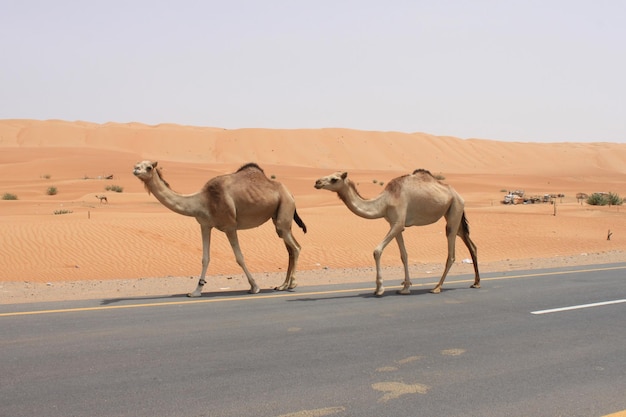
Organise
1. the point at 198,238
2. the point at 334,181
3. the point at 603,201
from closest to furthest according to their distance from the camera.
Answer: the point at 334,181 → the point at 198,238 → the point at 603,201

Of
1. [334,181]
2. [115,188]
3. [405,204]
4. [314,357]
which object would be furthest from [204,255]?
[115,188]

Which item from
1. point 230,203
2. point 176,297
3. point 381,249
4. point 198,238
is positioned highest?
point 230,203

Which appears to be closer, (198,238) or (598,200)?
(198,238)

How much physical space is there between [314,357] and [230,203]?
543 cm

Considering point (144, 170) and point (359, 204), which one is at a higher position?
point (144, 170)

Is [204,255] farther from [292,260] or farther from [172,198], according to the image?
[292,260]

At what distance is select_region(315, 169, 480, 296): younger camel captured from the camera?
11.9 meters

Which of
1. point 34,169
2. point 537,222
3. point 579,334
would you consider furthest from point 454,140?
point 579,334

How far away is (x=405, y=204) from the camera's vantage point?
12.1 metres

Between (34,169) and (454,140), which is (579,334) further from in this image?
(454,140)

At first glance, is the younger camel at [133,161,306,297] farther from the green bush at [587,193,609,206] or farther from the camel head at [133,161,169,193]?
the green bush at [587,193,609,206]

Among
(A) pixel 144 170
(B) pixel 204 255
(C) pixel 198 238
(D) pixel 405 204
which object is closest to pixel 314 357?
(B) pixel 204 255

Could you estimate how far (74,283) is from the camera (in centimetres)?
1526

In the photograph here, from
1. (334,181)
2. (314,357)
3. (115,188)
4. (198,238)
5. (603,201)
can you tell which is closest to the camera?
(314,357)
